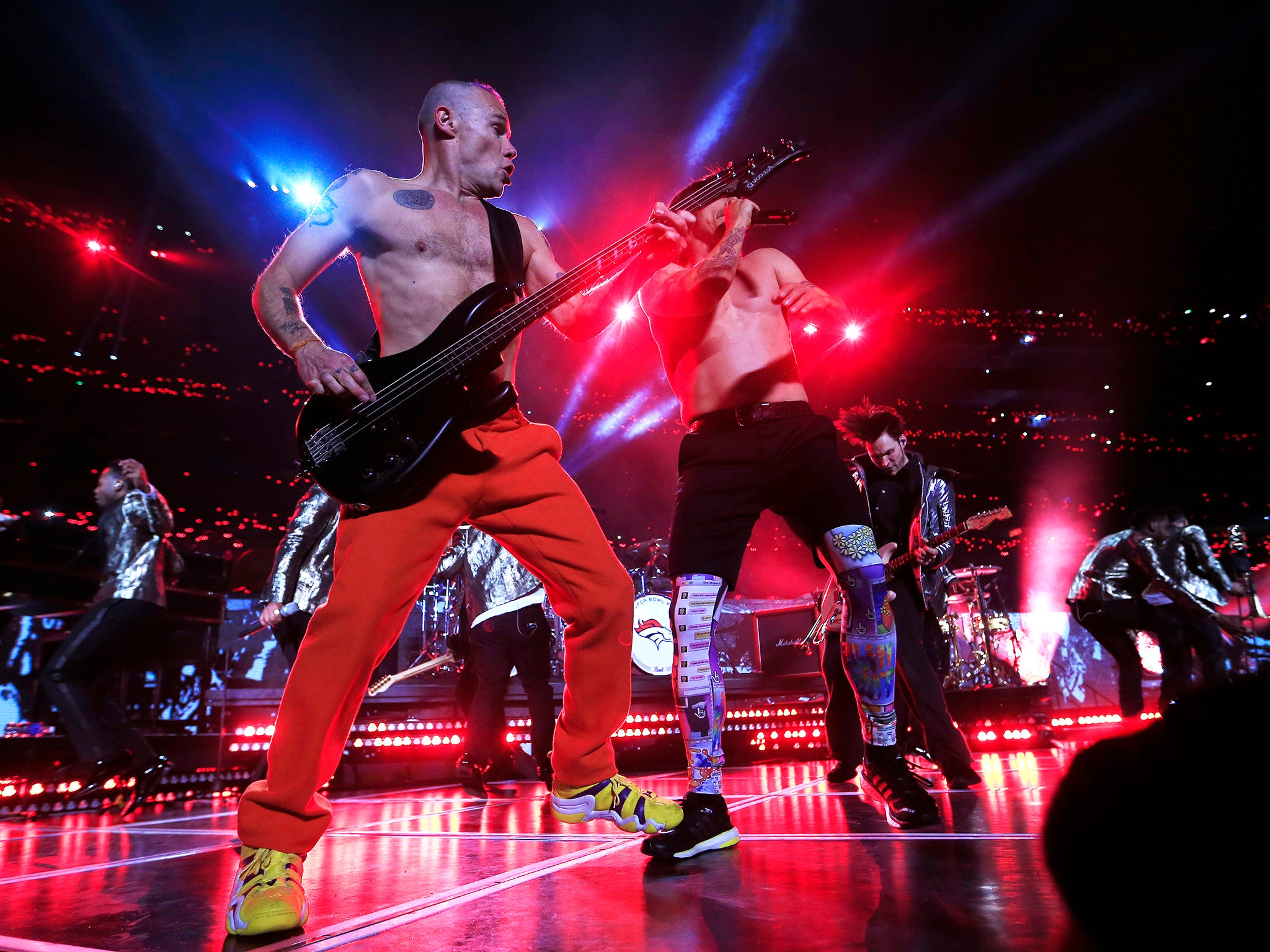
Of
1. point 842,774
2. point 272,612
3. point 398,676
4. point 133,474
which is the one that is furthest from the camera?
point 398,676

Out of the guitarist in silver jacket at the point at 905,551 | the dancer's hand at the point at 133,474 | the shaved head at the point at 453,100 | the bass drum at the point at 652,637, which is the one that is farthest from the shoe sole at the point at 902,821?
the bass drum at the point at 652,637

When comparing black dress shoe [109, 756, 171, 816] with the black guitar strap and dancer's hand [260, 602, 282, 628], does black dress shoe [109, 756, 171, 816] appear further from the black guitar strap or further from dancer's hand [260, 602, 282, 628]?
the black guitar strap

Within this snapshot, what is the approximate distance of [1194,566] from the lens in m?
7.66

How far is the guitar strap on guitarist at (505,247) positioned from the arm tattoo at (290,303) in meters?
0.27

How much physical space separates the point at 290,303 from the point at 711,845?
1.81 m

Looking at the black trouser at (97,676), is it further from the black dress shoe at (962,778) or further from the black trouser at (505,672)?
the black dress shoe at (962,778)

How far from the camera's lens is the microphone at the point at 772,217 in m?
2.53

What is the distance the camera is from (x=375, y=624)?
Result: 1.63 m

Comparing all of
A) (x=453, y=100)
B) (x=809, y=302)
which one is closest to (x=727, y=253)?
(x=809, y=302)

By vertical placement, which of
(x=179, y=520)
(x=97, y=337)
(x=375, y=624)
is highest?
(x=97, y=337)

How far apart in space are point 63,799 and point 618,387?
8932 mm

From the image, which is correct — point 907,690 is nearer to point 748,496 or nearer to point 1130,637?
point 748,496

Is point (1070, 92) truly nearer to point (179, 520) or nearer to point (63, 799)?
point (63, 799)

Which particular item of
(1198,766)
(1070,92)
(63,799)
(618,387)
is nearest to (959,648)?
(618,387)
